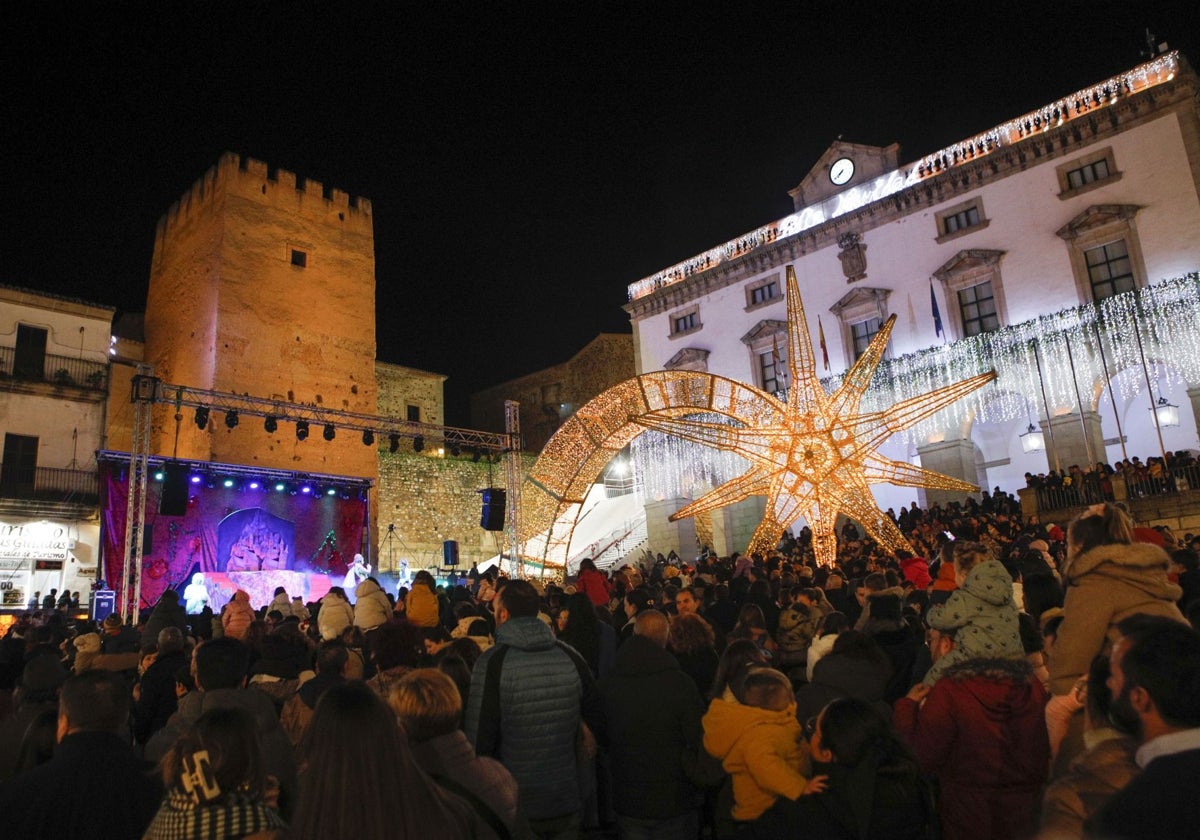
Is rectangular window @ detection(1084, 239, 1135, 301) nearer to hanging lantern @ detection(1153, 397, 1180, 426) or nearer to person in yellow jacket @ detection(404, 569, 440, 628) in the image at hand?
hanging lantern @ detection(1153, 397, 1180, 426)

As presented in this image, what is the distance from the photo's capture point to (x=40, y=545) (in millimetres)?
22297

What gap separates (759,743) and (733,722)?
0.18 meters

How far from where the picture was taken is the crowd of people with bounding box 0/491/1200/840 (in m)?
2.03

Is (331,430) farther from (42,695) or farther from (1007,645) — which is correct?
(1007,645)

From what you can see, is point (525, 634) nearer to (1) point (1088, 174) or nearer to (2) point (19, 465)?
(1) point (1088, 174)

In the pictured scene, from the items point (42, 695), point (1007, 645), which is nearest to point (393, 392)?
point (42, 695)

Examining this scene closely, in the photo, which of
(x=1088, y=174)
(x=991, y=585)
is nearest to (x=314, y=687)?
(x=991, y=585)

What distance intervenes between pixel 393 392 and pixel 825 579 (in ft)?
93.3

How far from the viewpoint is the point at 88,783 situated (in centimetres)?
276

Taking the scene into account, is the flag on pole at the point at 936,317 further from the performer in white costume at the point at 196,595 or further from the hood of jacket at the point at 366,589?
the performer in white costume at the point at 196,595

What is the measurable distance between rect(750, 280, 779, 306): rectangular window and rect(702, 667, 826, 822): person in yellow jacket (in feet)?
86.1

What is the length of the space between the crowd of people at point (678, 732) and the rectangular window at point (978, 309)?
20316 millimetres

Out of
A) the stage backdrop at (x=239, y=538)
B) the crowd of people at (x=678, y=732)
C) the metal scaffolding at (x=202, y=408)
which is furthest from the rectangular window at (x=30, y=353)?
the crowd of people at (x=678, y=732)

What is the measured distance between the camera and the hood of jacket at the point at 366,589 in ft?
26.2
